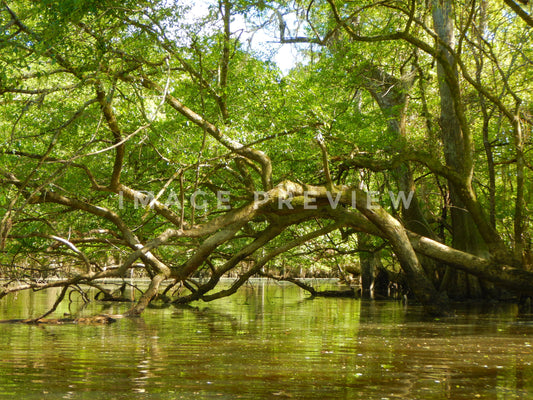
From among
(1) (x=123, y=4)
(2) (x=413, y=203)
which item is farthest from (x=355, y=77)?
(1) (x=123, y=4)

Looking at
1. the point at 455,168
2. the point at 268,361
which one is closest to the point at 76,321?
the point at 268,361

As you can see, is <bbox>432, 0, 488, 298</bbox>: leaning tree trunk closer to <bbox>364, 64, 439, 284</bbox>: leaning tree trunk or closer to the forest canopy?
the forest canopy

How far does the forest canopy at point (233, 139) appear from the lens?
1019cm

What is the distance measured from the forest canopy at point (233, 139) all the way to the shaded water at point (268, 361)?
194 centimetres

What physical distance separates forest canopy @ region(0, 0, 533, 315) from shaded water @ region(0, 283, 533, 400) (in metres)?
1.94

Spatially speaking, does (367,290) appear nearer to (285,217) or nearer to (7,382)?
(285,217)

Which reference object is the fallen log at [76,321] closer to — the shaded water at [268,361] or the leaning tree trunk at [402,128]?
the shaded water at [268,361]

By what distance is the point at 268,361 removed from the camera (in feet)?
20.9

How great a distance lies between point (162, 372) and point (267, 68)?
458 inches

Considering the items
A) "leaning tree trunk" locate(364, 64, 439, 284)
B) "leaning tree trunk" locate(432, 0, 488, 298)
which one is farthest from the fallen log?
"leaning tree trunk" locate(432, 0, 488, 298)

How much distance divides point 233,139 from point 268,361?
6708mm

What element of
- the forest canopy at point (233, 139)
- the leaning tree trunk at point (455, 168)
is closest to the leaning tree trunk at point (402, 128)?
the forest canopy at point (233, 139)

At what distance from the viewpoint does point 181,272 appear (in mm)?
12641

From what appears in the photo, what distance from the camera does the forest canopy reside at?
10.2 meters
